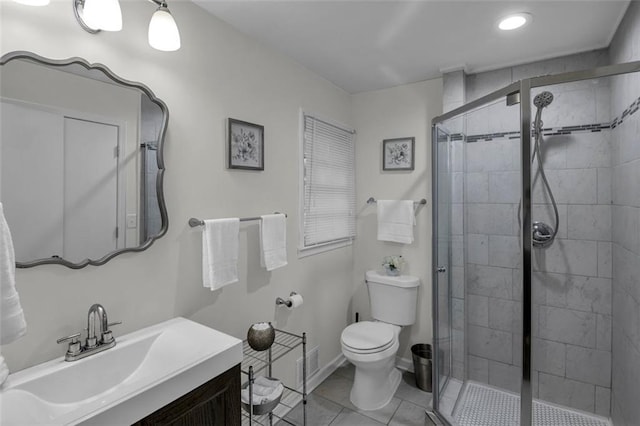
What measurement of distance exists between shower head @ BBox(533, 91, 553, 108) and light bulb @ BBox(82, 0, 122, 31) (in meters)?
2.00

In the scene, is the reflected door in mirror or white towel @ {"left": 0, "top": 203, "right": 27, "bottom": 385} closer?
white towel @ {"left": 0, "top": 203, "right": 27, "bottom": 385}

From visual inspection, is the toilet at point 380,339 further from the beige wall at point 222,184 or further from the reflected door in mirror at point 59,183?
the reflected door in mirror at point 59,183

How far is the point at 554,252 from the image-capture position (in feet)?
6.84

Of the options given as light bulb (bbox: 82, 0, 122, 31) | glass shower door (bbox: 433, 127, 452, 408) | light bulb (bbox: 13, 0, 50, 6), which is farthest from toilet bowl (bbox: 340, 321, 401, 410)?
light bulb (bbox: 13, 0, 50, 6)

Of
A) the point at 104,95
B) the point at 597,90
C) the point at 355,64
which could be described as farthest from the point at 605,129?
the point at 104,95

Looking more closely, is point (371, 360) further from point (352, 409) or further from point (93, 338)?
point (93, 338)

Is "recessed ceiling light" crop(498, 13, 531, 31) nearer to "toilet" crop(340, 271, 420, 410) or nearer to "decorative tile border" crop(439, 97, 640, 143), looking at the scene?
"decorative tile border" crop(439, 97, 640, 143)

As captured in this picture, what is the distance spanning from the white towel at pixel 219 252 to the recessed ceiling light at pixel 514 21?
1868 millimetres

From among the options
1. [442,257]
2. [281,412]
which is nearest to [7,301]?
[281,412]

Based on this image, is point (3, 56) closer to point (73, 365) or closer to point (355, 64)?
point (73, 365)

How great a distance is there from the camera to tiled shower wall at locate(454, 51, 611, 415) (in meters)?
1.94

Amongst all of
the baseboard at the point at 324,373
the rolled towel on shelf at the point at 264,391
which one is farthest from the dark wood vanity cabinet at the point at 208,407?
the baseboard at the point at 324,373

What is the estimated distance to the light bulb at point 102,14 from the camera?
108 centimetres

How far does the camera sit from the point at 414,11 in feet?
5.59
